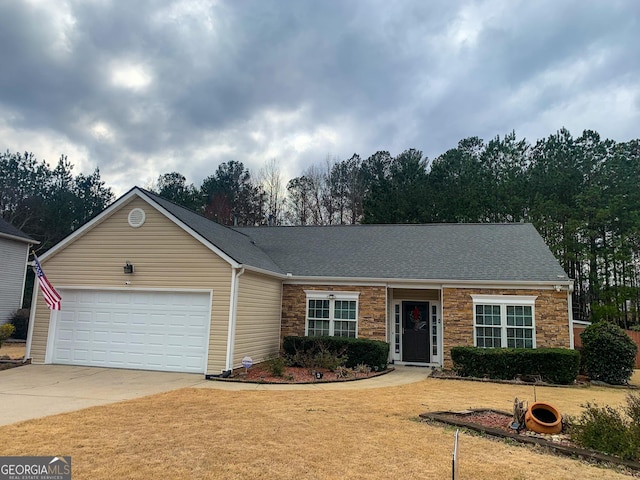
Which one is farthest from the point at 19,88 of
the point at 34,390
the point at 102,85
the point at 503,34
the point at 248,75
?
the point at 503,34

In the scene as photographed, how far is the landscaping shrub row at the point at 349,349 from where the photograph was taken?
12.8 m

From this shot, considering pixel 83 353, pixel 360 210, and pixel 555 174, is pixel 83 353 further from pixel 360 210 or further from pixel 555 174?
pixel 555 174

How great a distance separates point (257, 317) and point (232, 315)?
168 centimetres

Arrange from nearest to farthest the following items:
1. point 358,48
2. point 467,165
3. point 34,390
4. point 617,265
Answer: point 34,390 → point 358,48 → point 617,265 → point 467,165

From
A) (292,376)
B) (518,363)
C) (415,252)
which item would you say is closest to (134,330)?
(292,376)

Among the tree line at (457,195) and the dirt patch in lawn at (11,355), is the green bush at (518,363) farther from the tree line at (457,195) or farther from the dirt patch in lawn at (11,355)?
the dirt patch in lawn at (11,355)

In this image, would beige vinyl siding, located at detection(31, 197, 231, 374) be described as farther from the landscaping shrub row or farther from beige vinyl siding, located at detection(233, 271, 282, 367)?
the landscaping shrub row

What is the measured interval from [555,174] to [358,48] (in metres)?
19.6

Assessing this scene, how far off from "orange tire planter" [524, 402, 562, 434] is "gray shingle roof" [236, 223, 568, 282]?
7.28m

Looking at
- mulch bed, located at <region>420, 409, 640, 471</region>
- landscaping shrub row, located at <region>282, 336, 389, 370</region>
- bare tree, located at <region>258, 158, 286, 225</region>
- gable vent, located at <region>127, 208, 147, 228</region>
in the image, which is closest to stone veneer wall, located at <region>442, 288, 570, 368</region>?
landscaping shrub row, located at <region>282, 336, 389, 370</region>

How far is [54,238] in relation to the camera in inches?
1454

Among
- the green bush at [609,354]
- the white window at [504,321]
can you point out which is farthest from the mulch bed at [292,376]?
the green bush at [609,354]

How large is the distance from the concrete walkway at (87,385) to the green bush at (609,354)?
4.98 meters

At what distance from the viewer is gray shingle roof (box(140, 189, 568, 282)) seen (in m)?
13.6
